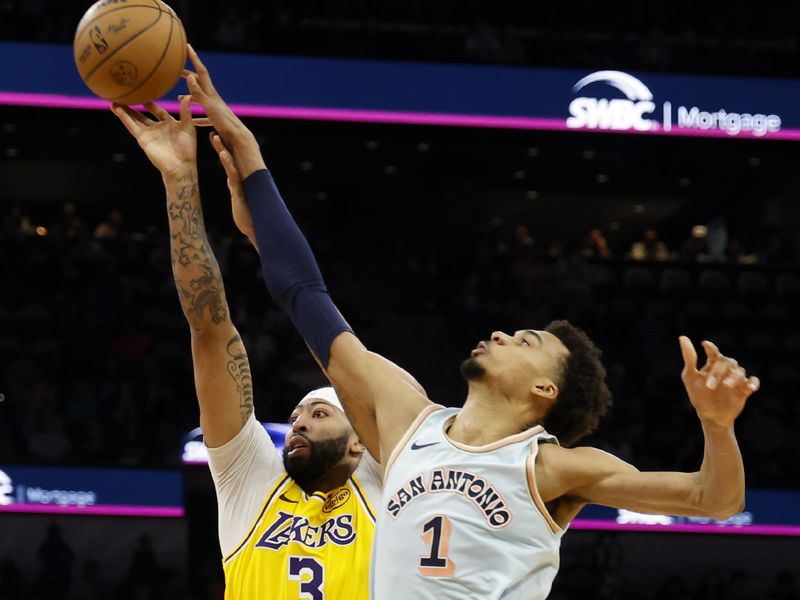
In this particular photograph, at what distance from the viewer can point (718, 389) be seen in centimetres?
258

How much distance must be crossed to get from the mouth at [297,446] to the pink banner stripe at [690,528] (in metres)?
7.90

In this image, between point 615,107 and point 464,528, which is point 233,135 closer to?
point 464,528

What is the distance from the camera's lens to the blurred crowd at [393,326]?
11.4 meters

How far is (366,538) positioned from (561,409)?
796 millimetres

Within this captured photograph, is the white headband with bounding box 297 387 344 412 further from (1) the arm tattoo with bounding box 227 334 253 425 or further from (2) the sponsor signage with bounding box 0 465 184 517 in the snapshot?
(2) the sponsor signage with bounding box 0 465 184 517

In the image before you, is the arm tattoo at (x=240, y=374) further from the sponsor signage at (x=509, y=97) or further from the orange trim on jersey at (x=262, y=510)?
the sponsor signage at (x=509, y=97)

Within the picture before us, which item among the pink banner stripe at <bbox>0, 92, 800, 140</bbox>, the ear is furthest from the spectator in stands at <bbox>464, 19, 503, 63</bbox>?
the ear

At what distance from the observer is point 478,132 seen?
13602 millimetres

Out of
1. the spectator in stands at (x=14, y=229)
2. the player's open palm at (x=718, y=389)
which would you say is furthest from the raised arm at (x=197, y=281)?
the spectator in stands at (x=14, y=229)

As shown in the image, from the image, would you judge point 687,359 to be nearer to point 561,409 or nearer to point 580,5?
point 561,409

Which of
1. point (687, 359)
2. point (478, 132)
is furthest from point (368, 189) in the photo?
point (687, 359)

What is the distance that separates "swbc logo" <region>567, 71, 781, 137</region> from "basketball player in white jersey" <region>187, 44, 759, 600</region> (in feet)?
32.6

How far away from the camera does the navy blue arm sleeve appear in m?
2.98

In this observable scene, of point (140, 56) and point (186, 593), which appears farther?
point (186, 593)
